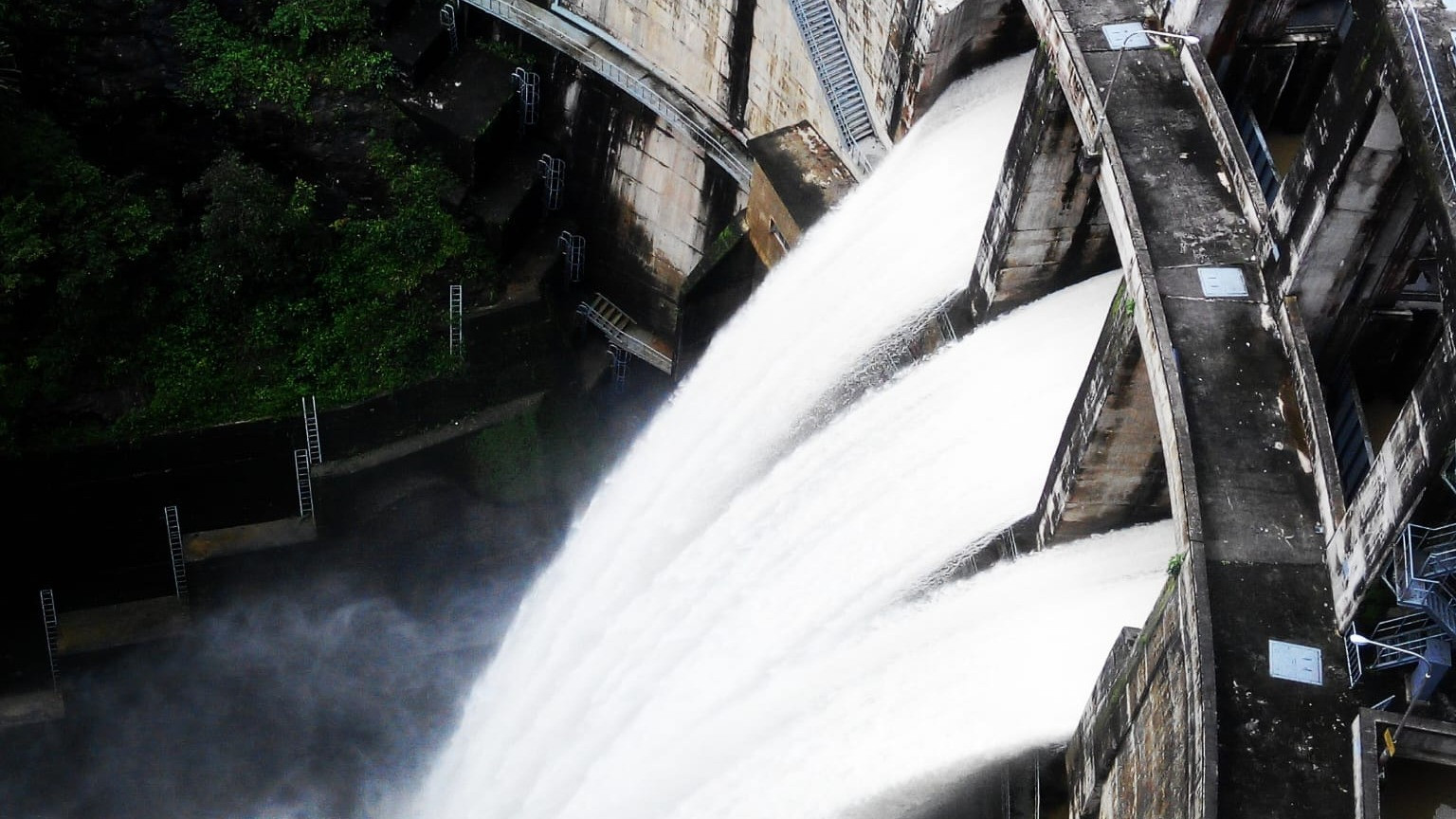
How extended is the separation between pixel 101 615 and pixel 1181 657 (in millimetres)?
22925

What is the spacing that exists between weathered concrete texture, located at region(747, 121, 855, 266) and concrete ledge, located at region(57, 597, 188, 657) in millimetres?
14354

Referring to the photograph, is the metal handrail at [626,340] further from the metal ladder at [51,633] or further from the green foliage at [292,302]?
the metal ladder at [51,633]

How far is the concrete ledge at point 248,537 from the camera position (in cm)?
2809

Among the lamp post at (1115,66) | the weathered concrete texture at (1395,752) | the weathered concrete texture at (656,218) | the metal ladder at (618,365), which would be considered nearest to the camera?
the weathered concrete texture at (1395,752)

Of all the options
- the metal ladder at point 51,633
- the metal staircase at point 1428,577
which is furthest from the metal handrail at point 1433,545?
the metal ladder at point 51,633

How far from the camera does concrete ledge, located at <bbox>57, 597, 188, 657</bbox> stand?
2739cm

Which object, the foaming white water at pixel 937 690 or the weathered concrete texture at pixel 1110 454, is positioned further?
the foaming white water at pixel 937 690

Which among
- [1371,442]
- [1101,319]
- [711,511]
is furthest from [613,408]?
[1371,442]

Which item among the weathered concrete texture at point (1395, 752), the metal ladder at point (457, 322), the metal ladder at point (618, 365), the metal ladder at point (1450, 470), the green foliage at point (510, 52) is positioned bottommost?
the weathered concrete texture at point (1395, 752)

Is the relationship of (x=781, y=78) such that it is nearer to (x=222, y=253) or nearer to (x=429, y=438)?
(x=429, y=438)

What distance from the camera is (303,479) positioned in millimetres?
28344

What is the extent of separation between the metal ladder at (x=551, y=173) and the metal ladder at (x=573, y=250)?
0.86 meters

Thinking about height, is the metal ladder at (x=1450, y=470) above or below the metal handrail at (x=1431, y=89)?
below

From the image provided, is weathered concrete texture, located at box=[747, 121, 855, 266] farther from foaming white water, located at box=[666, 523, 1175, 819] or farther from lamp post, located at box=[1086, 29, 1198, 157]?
foaming white water, located at box=[666, 523, 1175, 819]
